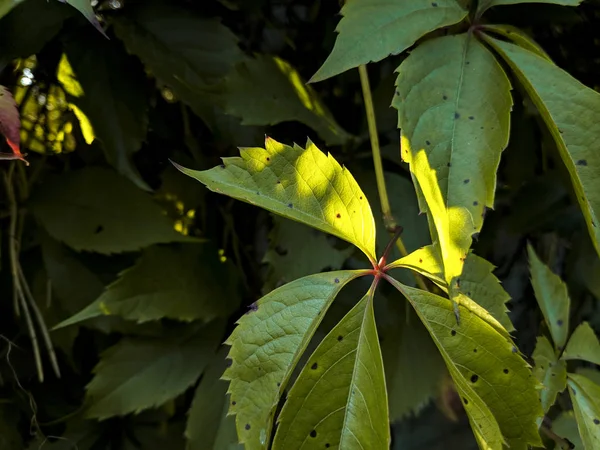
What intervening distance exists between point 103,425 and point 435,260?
1.62 ft

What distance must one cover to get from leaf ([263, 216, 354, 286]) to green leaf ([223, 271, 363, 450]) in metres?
0.15

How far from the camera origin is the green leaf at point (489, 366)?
1.24ft

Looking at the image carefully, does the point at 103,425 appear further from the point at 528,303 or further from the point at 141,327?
the point at 528,303

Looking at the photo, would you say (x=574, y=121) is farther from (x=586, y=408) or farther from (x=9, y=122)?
(x=9, y=122)

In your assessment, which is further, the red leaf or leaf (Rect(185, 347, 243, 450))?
leaf (Rect(185, 347, 243, 450))

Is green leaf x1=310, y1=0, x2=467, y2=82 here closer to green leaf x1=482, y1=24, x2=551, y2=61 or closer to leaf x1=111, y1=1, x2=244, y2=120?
green leaf x1=482, y1=24, x2=551, y2=61

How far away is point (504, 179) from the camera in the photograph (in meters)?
0.69

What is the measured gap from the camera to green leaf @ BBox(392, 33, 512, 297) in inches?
13.8

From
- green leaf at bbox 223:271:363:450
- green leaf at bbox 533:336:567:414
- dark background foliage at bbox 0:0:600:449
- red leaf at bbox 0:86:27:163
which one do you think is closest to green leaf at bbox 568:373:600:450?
green leaf at bbox 533:336:567:414

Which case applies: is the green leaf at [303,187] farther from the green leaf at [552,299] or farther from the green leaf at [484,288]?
the green leaf at [552,299]

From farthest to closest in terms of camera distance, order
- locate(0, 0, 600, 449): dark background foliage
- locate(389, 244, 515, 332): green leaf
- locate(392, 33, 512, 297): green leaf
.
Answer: locate(0, 0, 600, 449): dark background foliage, locate(389, 244, 515, 332): green leaf, locate(392, 33, 512, 297): green leaf

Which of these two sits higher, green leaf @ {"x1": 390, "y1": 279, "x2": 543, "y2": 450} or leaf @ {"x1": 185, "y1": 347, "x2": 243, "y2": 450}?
green leaf @ {"x1": 390, "y1": 279, "x2": 543, "y2": 450}

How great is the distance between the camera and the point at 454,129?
0.39 meters

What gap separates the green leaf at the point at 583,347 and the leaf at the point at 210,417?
353 millimetres
